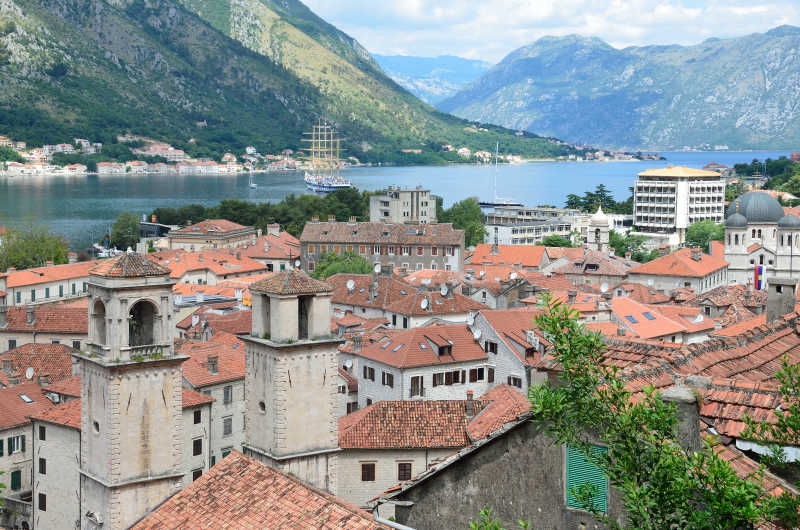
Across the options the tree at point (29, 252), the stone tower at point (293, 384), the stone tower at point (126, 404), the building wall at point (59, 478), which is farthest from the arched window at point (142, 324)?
the tree at point (29, 252)

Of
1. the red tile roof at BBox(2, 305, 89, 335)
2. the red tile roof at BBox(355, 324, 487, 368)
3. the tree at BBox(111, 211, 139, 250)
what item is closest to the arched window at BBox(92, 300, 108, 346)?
the red tile roof at BBox(355, 324, 487, 368)

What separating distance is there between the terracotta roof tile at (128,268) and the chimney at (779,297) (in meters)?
14.3

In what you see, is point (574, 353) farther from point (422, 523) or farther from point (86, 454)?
point (86, 454)

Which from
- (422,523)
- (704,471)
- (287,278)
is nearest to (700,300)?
(287,278)

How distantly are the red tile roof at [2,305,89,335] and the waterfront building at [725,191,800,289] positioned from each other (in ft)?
163

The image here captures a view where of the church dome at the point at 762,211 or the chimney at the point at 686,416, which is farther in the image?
the church dome at the point at 762,211

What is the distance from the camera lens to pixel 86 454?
2133 cm

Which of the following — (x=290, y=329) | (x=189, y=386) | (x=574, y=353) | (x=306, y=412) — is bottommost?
(x=189, y=386)

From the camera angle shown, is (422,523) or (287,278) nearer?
(422,523)

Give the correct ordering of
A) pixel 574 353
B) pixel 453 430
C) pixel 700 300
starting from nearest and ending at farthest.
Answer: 1. pixel 574 353
2. pixel 453 430
3. pixel 700 300

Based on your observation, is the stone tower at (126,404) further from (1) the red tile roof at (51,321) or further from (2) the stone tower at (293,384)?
(1) the red tile roof at (51,321)

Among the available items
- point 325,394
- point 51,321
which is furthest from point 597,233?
point 325,394

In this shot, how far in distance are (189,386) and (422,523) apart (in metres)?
23.8

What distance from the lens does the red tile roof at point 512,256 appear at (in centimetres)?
8694
